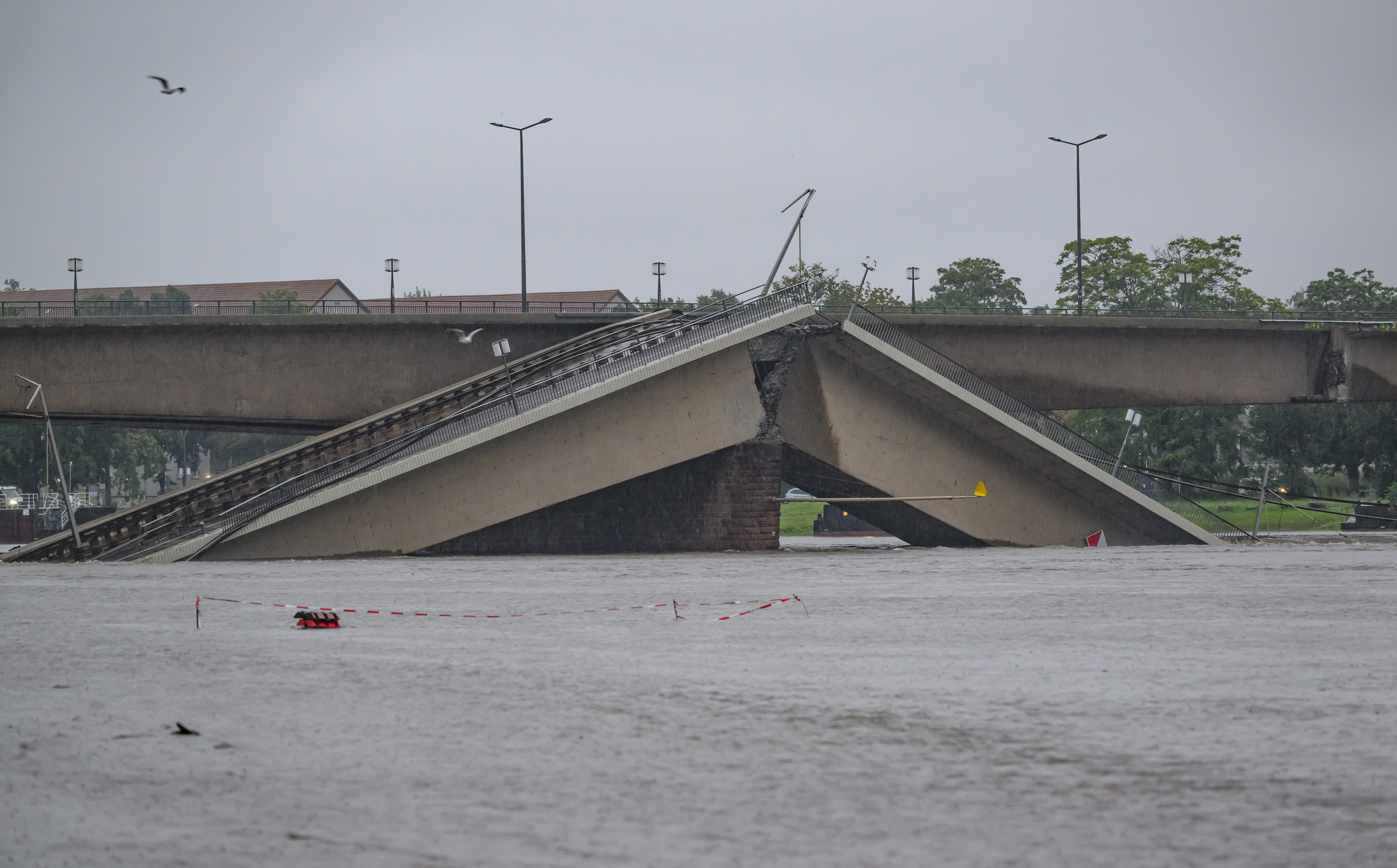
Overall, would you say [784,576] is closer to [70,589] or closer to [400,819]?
[70,589]

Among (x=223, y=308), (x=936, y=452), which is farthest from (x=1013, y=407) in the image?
(x=223, y=308)

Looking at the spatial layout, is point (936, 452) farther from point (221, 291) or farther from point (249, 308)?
point (221, 291)

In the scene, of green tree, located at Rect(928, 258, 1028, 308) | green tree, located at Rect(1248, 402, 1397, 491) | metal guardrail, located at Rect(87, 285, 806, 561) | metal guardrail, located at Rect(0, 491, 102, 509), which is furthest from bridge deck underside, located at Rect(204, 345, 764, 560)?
green tree, located at Rect(928, 258, 1028, 308)

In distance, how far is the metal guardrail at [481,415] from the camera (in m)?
35.8

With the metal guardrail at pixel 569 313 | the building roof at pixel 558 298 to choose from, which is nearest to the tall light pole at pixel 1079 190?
the metal guardrail at pixel 569 313

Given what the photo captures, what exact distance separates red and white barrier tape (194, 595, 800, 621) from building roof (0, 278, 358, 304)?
81953 mm

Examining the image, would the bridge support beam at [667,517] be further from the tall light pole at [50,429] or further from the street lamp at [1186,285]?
the street lamp at [1186,285]

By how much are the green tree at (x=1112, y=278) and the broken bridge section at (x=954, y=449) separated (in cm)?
5070

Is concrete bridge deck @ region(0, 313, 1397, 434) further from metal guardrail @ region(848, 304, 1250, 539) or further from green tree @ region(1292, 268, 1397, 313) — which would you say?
green tree @ region(1292, 268, 1397, 313)

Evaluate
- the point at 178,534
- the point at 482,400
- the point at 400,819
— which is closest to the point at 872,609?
the point at 400,819

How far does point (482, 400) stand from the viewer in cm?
3869

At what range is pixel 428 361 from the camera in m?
43.3

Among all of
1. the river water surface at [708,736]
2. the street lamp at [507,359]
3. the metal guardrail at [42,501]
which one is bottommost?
the river water surface at [708,736]

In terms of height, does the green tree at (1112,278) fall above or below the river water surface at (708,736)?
above
